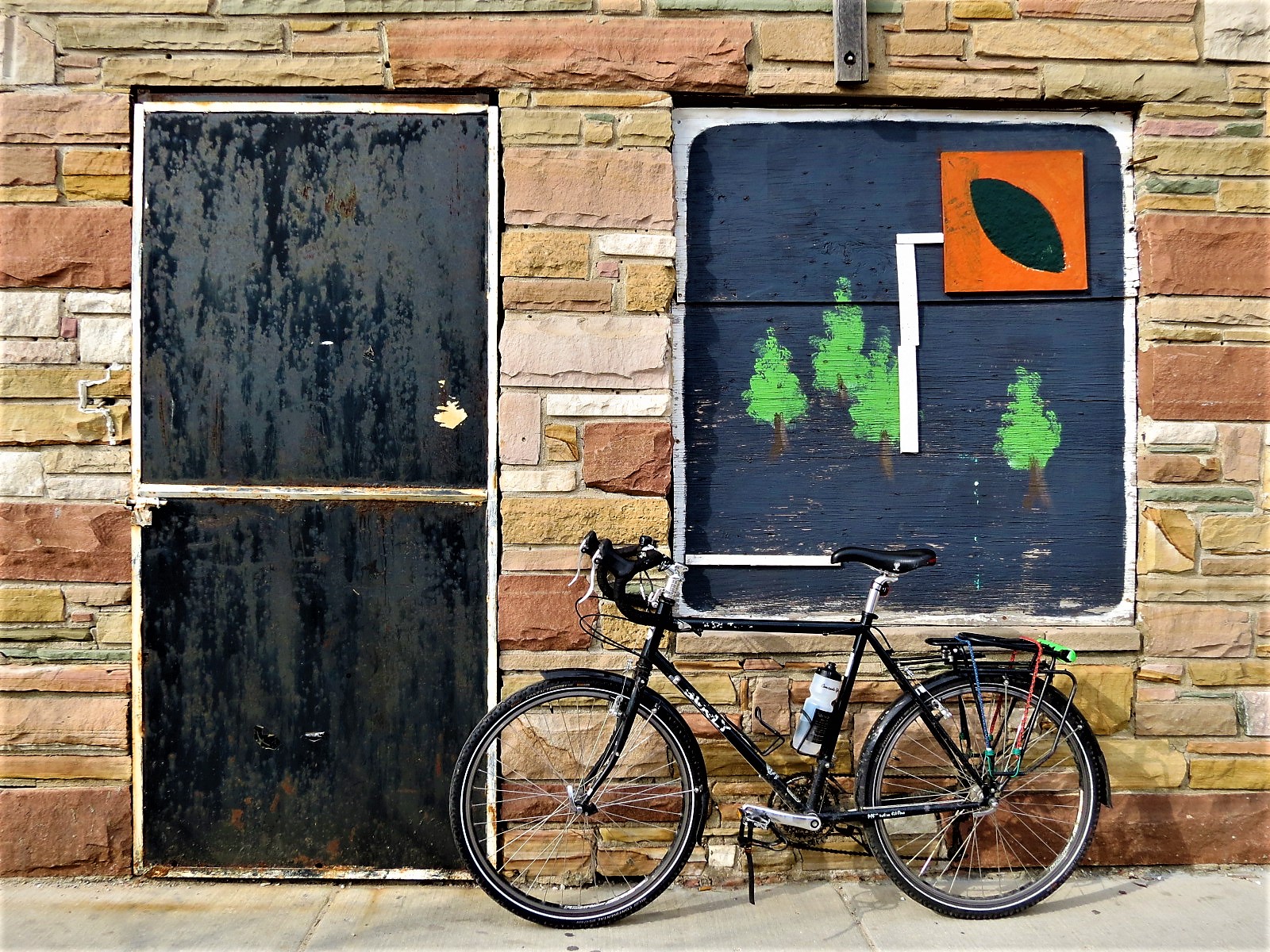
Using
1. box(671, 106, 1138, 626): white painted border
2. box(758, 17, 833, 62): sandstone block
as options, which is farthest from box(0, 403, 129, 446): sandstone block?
box(758, 17, 833, 62): sandstone block

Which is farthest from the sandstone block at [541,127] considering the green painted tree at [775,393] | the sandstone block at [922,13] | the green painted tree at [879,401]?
the green painted tree at [879,401]

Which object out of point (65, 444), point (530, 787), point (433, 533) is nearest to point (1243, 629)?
point (530, 787)

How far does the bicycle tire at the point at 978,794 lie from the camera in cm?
318

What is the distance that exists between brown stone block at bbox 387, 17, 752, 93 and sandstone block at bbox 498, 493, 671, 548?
1486 millimetres

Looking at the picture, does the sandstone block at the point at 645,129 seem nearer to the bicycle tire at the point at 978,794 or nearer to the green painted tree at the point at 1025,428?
the green painted tree at the point at 1025,428

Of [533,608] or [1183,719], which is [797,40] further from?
[1183,719]

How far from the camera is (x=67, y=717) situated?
11.3ft

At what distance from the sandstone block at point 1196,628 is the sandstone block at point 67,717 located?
3.70 m

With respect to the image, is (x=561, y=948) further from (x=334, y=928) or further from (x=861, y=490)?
(x=861, y=490)

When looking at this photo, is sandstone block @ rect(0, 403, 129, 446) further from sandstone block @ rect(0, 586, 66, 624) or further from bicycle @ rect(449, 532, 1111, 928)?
bicycle @ rect(449, 532, 1111, 928)

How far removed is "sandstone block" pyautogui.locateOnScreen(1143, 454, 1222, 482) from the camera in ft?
11.5

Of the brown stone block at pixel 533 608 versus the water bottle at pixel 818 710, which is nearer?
the water bottle at pixel 818 710

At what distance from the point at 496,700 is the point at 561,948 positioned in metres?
0.86

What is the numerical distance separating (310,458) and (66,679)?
3.78ft
